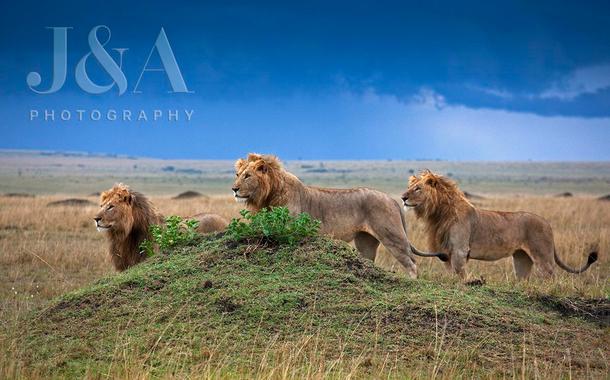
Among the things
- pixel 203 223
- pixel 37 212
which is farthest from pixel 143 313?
pixel 37 212

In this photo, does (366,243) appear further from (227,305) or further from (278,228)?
(227,305)

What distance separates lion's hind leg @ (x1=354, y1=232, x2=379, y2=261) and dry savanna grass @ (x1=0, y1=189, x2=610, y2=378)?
0.95m

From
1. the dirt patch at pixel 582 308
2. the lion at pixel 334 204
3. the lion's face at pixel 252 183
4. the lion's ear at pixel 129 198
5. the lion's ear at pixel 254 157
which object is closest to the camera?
the dirt patch at pixel 582 308

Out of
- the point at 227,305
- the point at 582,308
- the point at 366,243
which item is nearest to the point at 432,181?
the point at 366,243

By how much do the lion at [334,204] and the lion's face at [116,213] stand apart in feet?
5.10

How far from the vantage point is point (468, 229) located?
15086 mm

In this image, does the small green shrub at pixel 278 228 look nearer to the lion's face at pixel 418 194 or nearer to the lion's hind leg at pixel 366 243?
the lion's hind leg at pixel 366 243

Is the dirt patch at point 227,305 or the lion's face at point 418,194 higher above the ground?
the lion's face at point 418,194

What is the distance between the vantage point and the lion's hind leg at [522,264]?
15743 millimetres

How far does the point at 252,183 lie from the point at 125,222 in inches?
74.0

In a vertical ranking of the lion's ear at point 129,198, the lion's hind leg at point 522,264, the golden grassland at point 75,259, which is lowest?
the golden grassland at point 75,259

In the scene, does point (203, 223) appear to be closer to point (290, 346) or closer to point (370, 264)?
point (370, 264)

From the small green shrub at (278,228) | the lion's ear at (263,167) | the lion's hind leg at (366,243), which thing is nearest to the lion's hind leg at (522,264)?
the lion's hind leg at (366,243)

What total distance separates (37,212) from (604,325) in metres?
20.9
